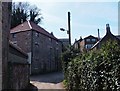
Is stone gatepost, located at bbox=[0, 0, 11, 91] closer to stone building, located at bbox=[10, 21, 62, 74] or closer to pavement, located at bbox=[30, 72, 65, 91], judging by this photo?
pavement, located at bbox=[30, 72, 65, 91]

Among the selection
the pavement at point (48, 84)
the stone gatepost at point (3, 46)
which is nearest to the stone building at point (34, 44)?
the pavement at point (48, 84)

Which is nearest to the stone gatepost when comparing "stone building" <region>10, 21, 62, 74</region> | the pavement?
the pavement

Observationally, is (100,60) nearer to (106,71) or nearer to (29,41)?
(106,71)

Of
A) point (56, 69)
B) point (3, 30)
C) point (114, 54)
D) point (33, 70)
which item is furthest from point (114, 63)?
point (56, 69)

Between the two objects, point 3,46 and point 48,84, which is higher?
point 3,46

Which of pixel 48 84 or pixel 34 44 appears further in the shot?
pixel 34 44

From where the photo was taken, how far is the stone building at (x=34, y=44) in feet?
129

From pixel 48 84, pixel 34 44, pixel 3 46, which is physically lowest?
pixel 48 84

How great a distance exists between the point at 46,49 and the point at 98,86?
3967 cm

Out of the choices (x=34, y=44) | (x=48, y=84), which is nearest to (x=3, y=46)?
(x=48, y=84)

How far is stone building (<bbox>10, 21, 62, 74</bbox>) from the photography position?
129ft

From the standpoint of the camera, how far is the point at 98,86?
7391mm

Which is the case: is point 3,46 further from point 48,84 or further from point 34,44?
point 34,44

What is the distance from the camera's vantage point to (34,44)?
1586 inches
